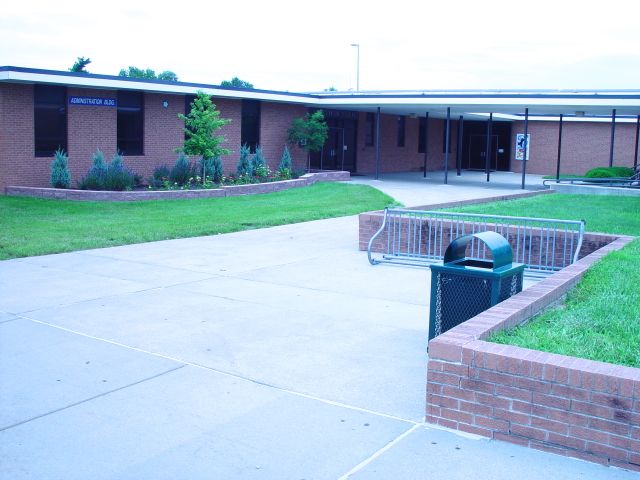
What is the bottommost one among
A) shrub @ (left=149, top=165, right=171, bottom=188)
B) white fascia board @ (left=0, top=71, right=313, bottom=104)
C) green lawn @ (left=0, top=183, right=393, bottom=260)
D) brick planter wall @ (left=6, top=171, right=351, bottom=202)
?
green lawn @ (left=0, top=183, right=393, bottom=260)

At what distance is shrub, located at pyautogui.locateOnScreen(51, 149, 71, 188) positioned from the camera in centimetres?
2330

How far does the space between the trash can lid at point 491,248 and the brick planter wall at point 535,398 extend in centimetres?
117

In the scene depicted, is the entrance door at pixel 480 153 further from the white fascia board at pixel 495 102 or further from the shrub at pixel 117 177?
the shrub at pixel 117 177

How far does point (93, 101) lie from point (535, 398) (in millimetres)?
22735

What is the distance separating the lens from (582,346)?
5906 millimetres

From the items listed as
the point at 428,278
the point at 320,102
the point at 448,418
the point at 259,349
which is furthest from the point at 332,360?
the point at 320,102

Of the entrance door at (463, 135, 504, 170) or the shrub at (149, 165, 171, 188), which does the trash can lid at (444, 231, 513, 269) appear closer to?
the shrub at (149, 165, 171, 188)

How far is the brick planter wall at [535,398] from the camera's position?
4.96 m

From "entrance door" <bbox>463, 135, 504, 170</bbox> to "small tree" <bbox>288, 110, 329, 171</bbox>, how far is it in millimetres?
19121

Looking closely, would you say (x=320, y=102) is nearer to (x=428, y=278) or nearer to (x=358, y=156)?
(x=358, y=156)

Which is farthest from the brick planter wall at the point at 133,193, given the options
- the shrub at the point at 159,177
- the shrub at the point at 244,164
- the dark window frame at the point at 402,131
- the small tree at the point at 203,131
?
the dark window frame at the point at 402,131

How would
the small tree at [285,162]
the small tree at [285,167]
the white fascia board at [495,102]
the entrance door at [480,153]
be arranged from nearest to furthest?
the white fascia board at [495,102] < the small tree at [285,167] < the small tree at [285,162] < the entrance door at [480,153]

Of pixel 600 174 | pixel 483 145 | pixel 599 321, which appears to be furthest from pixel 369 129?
pixel 599 321

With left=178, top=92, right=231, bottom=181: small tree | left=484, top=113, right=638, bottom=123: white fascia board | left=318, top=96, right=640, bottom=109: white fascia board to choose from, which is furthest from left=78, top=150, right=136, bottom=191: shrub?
left=484, top=113, right=638, bottom=123: white fascia board
